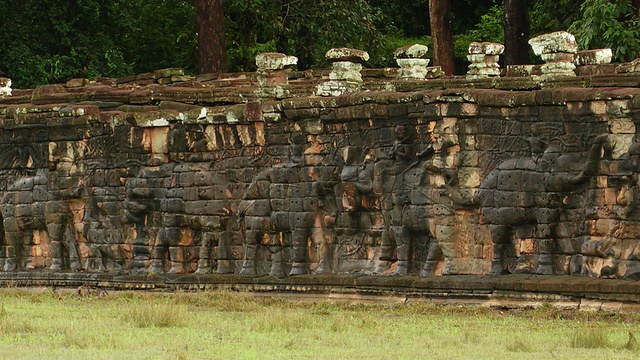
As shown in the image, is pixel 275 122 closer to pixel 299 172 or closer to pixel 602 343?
pixel 299 172

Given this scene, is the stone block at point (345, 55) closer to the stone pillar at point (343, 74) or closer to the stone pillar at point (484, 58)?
the stone pillar at point (343, 74)

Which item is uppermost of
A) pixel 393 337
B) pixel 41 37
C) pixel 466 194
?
pixel 41 37

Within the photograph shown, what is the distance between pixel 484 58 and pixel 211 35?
10.9 metres

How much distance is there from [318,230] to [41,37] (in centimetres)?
1913

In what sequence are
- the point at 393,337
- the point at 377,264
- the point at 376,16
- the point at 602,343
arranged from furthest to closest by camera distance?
the point at 376,16
the point at 377,264
the point at 393,337
the point at 602,343

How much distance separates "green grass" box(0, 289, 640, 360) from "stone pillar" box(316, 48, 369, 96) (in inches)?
137

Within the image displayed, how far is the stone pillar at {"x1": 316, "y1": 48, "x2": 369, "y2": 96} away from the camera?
93.6ft

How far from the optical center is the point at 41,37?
149 feet

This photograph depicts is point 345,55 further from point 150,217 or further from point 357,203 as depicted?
point 150,217

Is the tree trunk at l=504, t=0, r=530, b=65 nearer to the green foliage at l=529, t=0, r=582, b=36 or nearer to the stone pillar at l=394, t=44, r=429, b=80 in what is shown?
the green foliage at l=529, t=0, r=582, b=36

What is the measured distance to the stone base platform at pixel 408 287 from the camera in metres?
23.8

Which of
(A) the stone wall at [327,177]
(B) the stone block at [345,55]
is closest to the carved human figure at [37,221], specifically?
(A) the stone wall at [327,177]

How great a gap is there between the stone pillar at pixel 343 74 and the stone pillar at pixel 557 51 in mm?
3232

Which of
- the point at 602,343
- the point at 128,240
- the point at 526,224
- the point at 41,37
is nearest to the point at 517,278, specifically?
the point at 526,224
